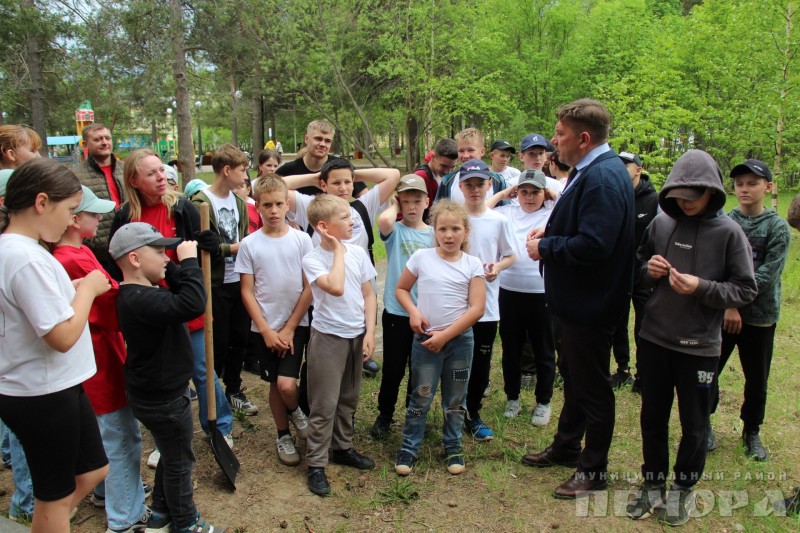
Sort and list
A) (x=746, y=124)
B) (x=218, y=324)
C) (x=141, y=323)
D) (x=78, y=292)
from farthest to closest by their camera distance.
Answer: (x=746, y=124), (x=218, y=324), (x=141, y=323), (x=78, y=292)

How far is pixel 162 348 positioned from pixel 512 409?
112 inches

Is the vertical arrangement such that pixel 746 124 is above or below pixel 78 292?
above

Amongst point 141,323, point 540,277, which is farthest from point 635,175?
point 141,323

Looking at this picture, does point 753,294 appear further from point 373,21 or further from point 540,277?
point 373,21

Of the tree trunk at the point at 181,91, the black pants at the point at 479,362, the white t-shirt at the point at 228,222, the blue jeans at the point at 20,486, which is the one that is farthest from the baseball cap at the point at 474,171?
the tree trunk at the point at 181,91

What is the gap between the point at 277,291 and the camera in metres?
3.83

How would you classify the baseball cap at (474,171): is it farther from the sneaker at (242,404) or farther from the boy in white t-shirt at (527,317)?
the sneaker at (242,404)

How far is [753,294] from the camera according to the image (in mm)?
3025

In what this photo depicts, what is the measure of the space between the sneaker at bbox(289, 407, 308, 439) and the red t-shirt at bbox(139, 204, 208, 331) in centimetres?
103

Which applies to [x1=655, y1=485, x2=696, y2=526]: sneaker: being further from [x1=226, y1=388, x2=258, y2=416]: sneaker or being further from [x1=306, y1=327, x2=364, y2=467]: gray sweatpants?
[x1=226, y1=388, x2=258, y2=416]: sneaker

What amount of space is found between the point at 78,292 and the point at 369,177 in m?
2.63

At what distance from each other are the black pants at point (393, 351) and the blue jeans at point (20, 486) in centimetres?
225

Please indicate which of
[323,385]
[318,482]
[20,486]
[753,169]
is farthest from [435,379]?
[753,169]

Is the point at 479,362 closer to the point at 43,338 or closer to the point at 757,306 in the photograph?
the point at 757,306
